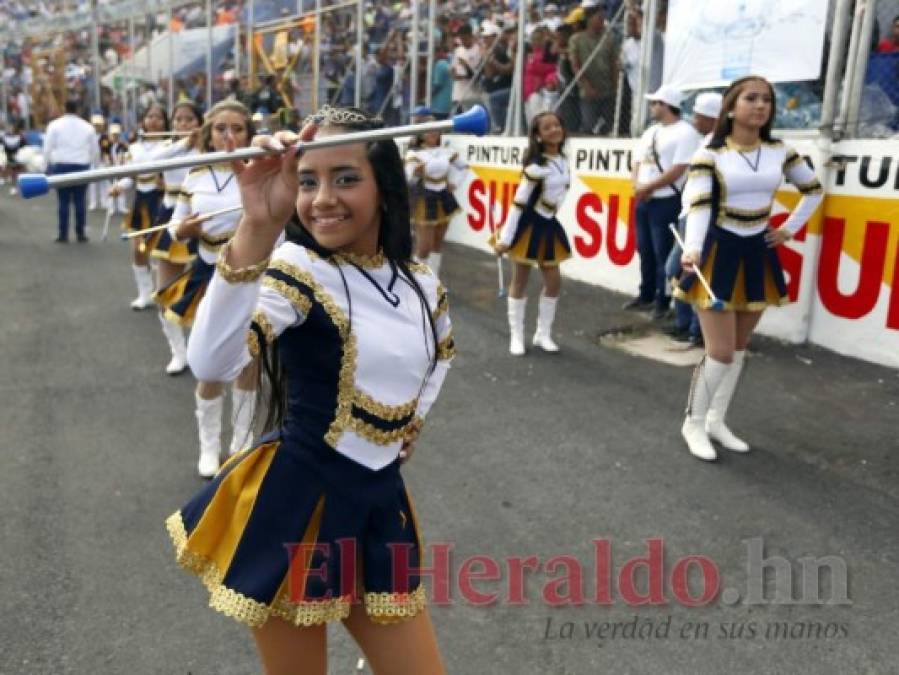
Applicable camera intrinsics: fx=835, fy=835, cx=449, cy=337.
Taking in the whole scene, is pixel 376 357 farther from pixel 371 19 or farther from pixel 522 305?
pixel 371 19

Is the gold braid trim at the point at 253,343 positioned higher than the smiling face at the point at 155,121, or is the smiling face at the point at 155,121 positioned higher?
the smiling face at the point at 155,121

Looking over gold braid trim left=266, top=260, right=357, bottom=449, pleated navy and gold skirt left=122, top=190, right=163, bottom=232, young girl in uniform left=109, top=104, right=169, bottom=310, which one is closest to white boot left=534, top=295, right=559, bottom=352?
young girl in uniform left=109, top=104, right=169, bottom=310

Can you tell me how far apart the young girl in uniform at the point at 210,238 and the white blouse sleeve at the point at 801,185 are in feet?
9.74

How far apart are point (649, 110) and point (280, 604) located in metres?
7.57

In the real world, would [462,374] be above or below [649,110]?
below

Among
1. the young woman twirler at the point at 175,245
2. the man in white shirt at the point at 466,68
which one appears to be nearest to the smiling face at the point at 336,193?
the young woman twirler at the point at 175,245

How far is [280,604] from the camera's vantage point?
1765 mm

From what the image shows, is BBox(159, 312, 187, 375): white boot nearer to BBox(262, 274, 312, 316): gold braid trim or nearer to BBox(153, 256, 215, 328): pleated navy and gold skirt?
BBox(153, 256, 215, 328): pleated navy and gold skirt

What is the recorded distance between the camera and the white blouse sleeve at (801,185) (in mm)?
4609

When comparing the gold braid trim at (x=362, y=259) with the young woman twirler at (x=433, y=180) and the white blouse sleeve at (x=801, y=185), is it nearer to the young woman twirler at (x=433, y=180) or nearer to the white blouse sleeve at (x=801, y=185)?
the white blouse sleeve at (x=801, y=185)

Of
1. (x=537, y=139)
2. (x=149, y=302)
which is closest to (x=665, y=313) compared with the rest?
(x=537, y=139)

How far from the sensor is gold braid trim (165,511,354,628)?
1720 millimetres

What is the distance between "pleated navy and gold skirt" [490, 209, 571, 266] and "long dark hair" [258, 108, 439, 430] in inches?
180

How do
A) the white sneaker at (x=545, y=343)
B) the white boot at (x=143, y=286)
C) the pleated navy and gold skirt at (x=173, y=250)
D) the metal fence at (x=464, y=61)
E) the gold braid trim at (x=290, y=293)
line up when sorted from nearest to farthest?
1. the gold braid trim at (x=290, y=293)
2. the pleated navy and gold skirt at (x=173, y=250)
3. the metal fence at (x=464, y=61)
4. the white sneaker at (x=545, y=343)
5. the white boot at (x=143, y=286)
